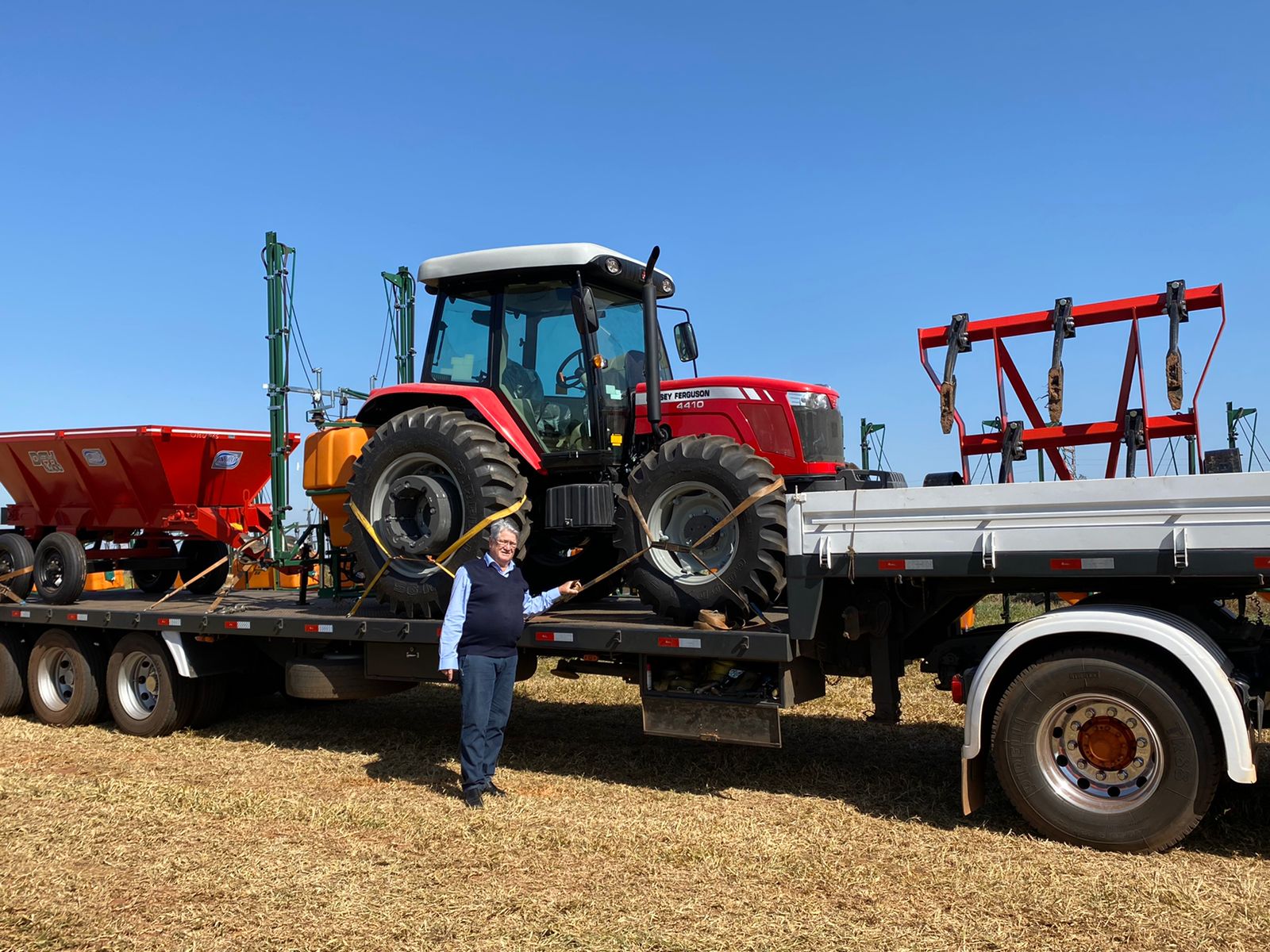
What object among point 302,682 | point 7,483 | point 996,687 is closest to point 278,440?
point 7,483

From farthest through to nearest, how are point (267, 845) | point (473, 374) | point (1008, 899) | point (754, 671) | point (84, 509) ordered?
point (84, 509) < point (473, 374) < point (754, 671) < point (267, 845) < point (1008, 899)

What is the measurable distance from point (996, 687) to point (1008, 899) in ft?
4.14

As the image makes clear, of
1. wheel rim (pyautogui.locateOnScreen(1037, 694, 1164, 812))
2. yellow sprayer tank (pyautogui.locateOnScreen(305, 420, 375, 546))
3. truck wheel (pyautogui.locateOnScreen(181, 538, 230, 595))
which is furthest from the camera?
truck wheel (pyautogui.locateOnScreen(181, 538, 230, 595))

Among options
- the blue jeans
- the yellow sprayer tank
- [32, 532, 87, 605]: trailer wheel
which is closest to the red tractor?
the yellow sprayer tank

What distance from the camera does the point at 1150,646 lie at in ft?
16.4

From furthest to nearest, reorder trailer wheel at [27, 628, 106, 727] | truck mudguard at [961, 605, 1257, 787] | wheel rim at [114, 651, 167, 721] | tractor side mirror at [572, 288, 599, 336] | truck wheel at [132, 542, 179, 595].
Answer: truck wheel at [132, 542, 179, 595] < trailer wheel at [27, 628, 106, 727] < wheel rim at [114, 651, 167, 721] < tractor side mirror at [572, 288, 599, 336] < truck mudguard at [961, 605, 1257, 787]

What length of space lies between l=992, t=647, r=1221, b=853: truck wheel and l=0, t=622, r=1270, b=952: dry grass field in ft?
0.55

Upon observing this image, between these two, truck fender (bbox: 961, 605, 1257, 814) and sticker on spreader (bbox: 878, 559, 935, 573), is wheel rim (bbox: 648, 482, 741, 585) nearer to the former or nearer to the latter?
sticker on spreader (bbox: 878, 559, 935, 573)

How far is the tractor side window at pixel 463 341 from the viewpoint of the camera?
7742 mm

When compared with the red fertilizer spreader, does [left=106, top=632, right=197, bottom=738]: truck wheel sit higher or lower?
lower

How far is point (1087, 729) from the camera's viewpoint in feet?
16.8

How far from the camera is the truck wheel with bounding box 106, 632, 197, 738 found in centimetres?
848

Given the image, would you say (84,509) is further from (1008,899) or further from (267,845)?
(1008,899)

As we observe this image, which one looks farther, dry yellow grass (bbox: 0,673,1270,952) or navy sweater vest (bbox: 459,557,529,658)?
navy sweater vest (bbox: 459,557,529,658)
